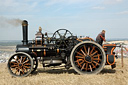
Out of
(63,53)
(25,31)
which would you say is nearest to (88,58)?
(63,53)

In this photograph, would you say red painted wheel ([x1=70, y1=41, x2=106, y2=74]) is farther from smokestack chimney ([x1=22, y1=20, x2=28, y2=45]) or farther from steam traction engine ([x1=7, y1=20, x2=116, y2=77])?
smokestack chimney ([x1=22, y1=20, x2=28, y2=45])

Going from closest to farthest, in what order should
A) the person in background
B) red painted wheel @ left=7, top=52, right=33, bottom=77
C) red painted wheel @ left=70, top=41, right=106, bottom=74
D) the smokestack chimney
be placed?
red painted wheel @ left=70, top=41, right=106, bottom=74, red painted wheel @ left=7, top=52, right=33, bottom=77, the person in background, the smokestack chimney

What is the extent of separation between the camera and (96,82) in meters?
6.94

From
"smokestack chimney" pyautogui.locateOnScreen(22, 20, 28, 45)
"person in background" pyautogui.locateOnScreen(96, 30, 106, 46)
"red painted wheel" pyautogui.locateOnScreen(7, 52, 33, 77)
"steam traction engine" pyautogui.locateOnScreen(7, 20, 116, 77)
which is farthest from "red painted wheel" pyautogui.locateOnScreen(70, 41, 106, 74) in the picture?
"smokestack chimney" pyautogui.locateOnScreen(22, 20, 28, 45)

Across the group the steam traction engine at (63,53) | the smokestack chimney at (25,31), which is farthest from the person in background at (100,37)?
the smokestack chimney at (25,31)

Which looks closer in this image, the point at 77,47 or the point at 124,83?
the point at 124,83

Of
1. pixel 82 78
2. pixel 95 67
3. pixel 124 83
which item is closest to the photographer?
pixel 124 83

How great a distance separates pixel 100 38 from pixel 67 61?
203 centimetres

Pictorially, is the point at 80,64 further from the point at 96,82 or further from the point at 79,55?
the point at 96,82

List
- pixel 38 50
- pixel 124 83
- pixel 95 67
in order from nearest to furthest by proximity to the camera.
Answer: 1. pixel 124 83
2. pixel 95 67
3. pixel 38 50

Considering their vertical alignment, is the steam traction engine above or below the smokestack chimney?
below

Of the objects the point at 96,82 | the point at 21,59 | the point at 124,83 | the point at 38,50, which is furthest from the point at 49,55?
the point at 124,83

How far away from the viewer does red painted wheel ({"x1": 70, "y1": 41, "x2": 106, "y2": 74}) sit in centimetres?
834

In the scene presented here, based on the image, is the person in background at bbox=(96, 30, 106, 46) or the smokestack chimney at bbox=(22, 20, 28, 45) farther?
the smokestack chimney at bbox=(22, 20, 28, 45)
